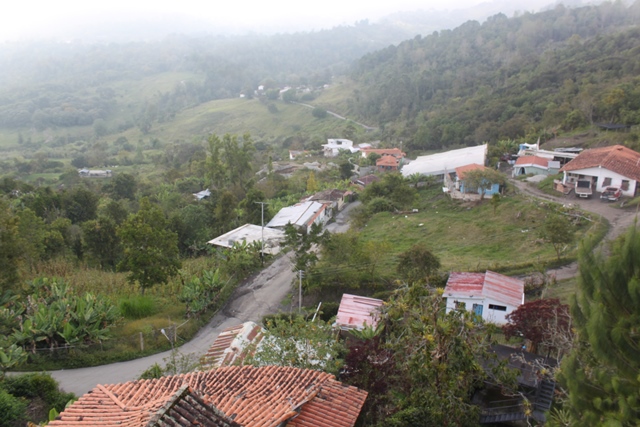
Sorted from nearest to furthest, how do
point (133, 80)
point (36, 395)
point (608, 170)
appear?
1. point (36, 395)
2. point (608, 170)
3. point (133, 80)

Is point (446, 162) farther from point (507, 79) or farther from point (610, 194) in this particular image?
point (507, 79)

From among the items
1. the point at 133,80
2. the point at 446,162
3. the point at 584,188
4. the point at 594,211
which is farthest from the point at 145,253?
the point at 133,80

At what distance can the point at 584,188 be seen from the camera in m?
28.2

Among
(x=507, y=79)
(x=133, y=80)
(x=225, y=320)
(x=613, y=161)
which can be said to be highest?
(x=507, y=79)

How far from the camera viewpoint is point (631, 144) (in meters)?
34.8

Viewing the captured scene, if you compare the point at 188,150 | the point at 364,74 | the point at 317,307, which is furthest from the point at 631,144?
the point at 364,74

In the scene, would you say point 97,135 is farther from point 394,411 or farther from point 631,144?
point 394,411

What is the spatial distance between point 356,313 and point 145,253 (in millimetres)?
8003

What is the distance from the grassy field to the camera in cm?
2189

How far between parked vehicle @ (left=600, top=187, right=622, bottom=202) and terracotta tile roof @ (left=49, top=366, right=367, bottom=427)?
23.4 m

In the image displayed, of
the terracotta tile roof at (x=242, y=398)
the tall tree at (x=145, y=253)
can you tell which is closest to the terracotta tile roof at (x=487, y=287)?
the terracotta tile roof at (x=242, y=398)

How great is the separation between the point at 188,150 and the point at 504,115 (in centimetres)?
4177

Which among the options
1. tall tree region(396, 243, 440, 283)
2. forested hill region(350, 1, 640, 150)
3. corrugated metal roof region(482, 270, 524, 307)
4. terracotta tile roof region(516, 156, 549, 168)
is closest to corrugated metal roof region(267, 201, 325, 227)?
tall tree region(396, 243, 440, 283)

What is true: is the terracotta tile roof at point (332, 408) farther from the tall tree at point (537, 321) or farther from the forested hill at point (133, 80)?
the forested hill at point (133, 80)
